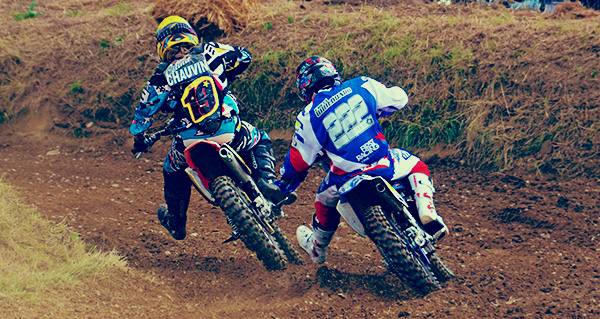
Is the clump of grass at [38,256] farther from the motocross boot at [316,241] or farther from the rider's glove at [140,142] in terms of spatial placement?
the motocross boot at [316,241]

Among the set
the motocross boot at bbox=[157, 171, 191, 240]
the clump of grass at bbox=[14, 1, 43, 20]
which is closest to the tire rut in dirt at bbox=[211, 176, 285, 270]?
the motocross boot at bbox=[157, 171, 191, 240]

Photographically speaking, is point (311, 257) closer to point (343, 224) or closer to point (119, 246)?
point (343, 224)

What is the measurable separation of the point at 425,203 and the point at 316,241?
1.23m

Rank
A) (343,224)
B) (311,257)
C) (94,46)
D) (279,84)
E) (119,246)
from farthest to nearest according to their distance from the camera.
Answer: (94,46) → (279,84) → (343,224) → (119,246) → (311,257)

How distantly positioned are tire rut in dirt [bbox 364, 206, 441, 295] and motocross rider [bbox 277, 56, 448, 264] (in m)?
0.36

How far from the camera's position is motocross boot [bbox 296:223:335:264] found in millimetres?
5102

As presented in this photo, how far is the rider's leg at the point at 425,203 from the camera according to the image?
4.26 m

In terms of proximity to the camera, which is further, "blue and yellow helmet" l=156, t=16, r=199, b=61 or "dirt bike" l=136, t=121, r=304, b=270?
"blue and yellow helmet" l=156, t=16, r=199, b=61

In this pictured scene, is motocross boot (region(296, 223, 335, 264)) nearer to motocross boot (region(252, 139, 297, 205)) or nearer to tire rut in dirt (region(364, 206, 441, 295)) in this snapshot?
motocross boot (region(252, 139, 297, 205))

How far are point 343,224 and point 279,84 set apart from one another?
2683mm

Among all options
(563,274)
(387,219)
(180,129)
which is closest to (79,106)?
(180,129)

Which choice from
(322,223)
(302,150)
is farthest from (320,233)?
(302,150)

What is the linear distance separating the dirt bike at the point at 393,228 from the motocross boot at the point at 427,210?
0.06m

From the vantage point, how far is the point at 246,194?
4.79 meters
